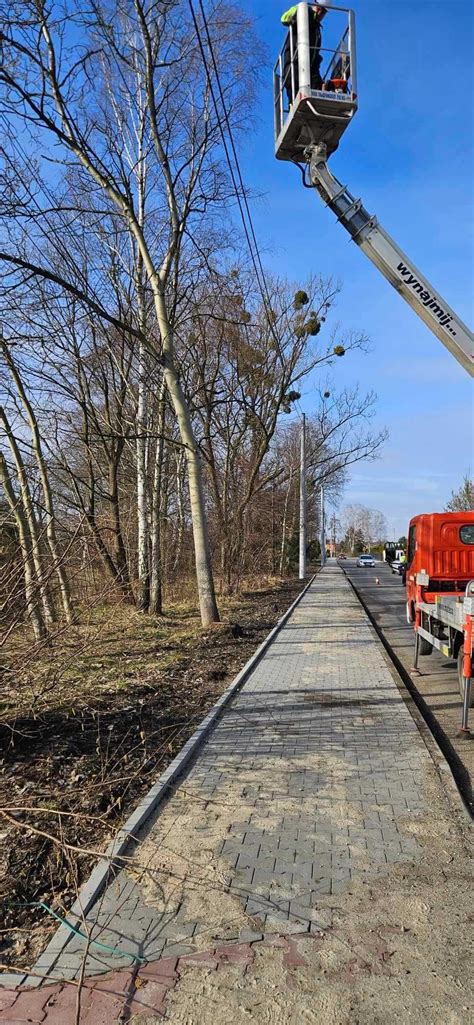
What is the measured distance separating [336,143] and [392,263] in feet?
6.39

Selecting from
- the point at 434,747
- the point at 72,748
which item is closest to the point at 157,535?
the point at 72,748

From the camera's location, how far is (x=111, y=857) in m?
3.50

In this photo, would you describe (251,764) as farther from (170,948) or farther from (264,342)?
(264,342)

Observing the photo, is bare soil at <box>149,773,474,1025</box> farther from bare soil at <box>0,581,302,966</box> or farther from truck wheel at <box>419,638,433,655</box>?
truck wheel at <box>419,638,433,655</box>

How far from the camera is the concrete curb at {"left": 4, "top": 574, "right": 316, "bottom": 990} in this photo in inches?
110

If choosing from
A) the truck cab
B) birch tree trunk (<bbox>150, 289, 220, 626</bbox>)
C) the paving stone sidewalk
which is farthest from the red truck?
birch tree trunk (<bbox>150, 289, 220, 626</bbox>)

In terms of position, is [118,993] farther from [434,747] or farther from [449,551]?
[449,551]

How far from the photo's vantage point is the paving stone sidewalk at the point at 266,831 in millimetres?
3023

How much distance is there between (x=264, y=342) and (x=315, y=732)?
19241mm

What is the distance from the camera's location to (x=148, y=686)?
7.64 m

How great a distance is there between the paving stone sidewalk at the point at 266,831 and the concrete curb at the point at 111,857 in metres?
0.05

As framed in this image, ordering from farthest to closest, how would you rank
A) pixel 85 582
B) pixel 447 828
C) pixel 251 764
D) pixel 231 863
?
pixel 85 582, pixel 251 764, pixel 447 828, pixel 231 863

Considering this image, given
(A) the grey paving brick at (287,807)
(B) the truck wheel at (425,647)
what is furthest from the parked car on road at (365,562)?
(A) the grey paving brick at (287,807)

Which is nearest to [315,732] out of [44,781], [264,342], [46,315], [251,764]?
[251,764]
